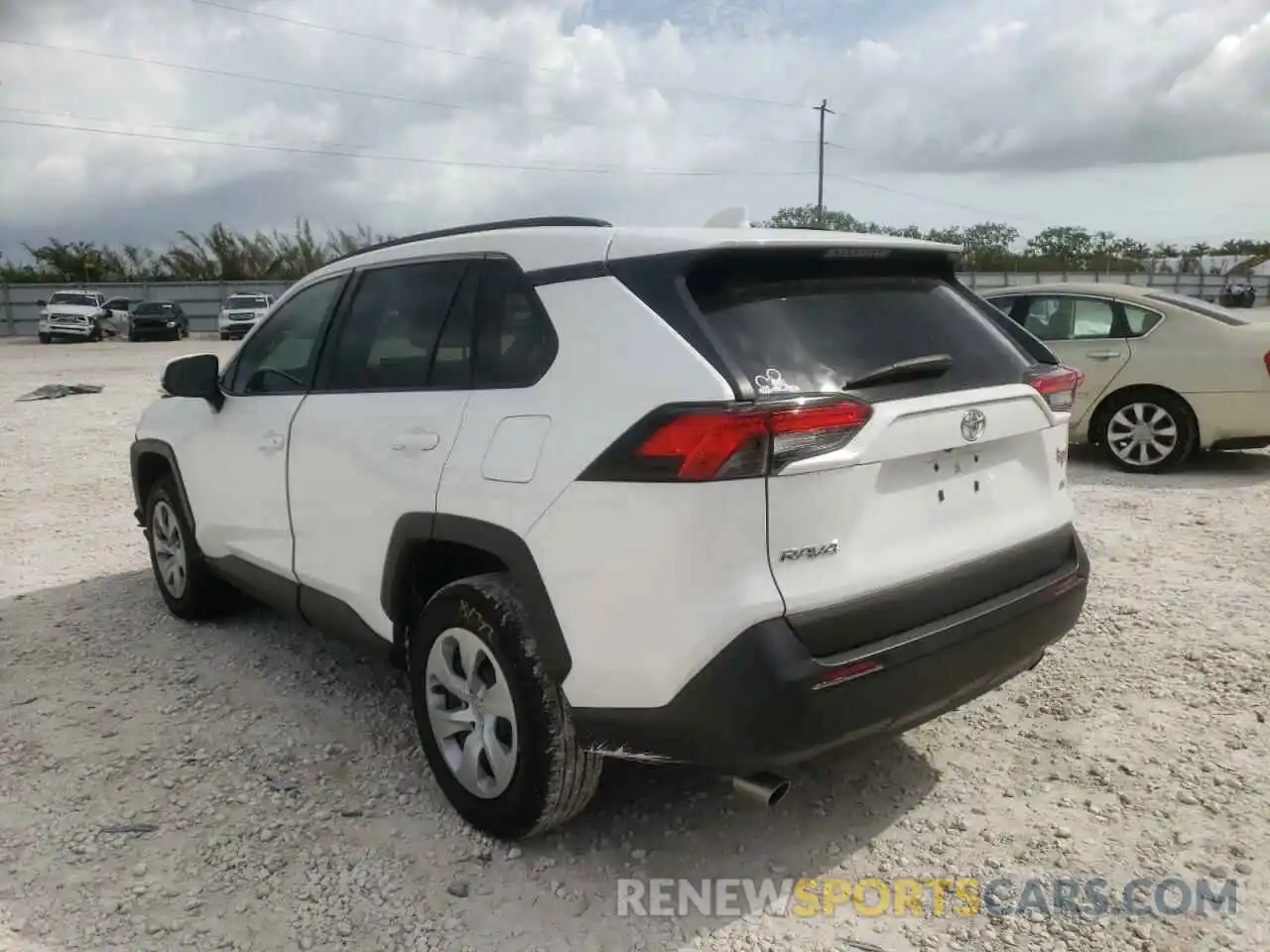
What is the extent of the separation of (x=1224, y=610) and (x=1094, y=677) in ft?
3.68

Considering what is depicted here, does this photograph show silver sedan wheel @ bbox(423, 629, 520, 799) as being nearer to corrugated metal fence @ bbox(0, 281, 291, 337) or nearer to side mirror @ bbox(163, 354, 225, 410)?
side mirror @ bbox(163, 354, 225, 410)

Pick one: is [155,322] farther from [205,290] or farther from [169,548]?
[169,548]

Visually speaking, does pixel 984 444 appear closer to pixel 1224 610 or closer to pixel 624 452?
pixel 624 452

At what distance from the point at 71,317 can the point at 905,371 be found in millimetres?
37570

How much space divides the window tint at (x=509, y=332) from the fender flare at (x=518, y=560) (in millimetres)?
406

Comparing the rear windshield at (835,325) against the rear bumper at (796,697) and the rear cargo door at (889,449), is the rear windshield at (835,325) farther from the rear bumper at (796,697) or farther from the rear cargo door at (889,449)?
the rear bumper at (796,697)

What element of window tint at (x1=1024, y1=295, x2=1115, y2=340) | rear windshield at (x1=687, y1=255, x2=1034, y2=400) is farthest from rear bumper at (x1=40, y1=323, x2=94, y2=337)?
rear windshield at (x1=687, y1=255, x2=1034, y2=400)

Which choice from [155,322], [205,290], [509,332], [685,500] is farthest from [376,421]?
[205,290]

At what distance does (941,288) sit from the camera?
10.0 feet

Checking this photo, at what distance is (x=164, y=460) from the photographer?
4832 millimetres

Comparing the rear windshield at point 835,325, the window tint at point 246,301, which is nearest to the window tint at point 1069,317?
the rear windshield at point 835,325

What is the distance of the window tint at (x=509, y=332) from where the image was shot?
8.85 ft

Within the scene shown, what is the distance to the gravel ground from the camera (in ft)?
8.43

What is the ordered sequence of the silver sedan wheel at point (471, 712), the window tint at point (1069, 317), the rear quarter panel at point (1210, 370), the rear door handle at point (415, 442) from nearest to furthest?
the silver sedan wheel at point (471, 712) → the rear door handle at point (415, 442) → the rear quarter panel at point (1210, 370) → the window tint at point (1069, 317)
